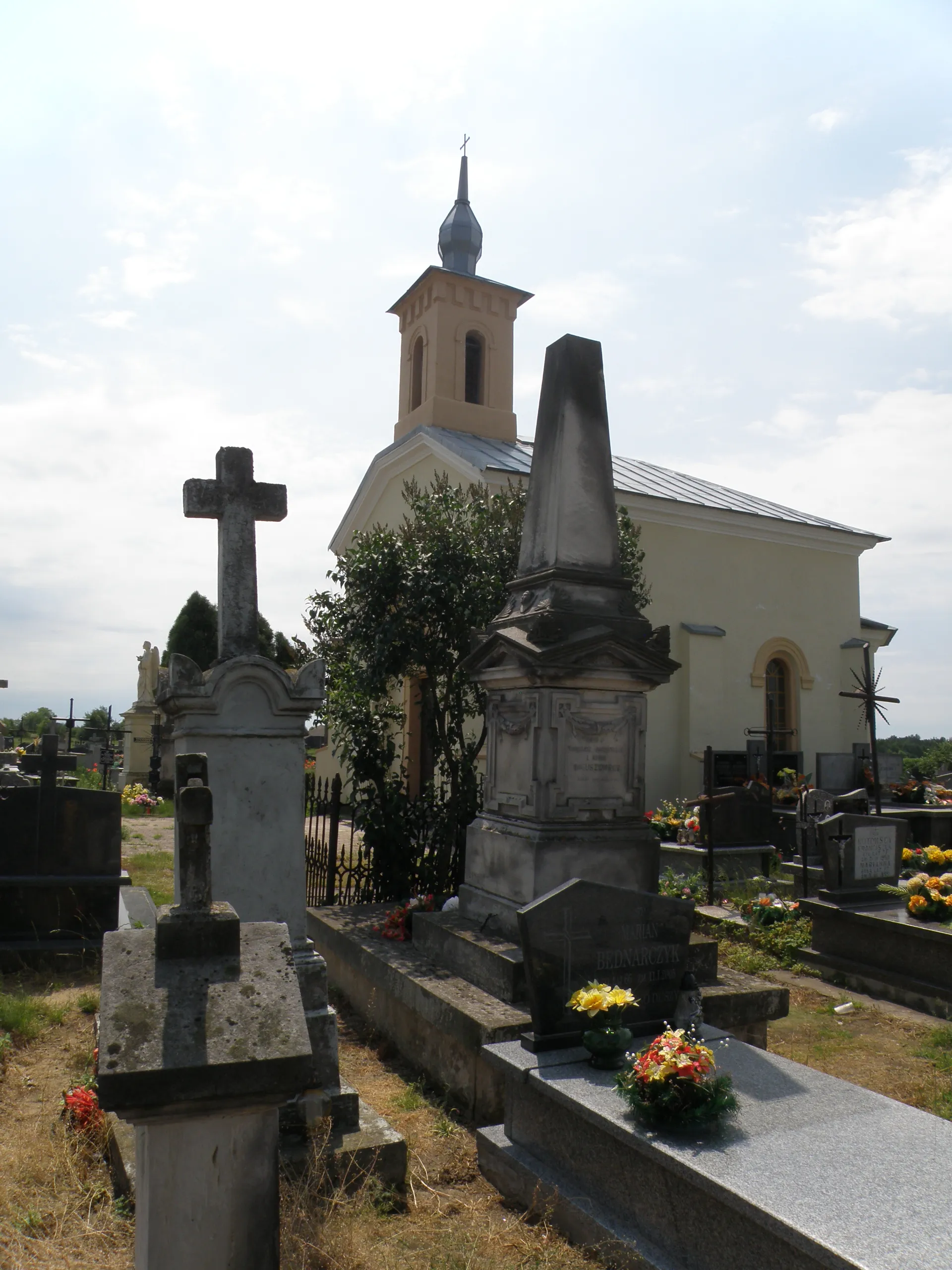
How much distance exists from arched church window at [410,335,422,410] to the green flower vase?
19.5 meters

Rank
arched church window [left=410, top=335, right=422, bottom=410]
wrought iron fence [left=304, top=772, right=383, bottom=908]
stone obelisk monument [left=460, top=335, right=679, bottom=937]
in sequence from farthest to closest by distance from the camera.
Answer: arched church window [left=410, top=335, right=422, bottom=410], wrought iron fence [left=304, top=772, right=383, bottom=908], stone obelisk monument [left=460, top=335, right=679, bottom=937]

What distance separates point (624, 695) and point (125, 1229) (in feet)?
13.4

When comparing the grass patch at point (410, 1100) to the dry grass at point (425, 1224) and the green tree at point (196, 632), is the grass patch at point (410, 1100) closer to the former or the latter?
the dry grass at point (425, 1224)

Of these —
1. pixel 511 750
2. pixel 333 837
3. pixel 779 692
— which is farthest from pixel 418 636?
pixel 779 692

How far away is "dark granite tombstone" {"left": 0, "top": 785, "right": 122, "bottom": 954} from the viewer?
7.50 metres

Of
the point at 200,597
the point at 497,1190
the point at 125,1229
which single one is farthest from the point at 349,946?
the point at 200,597

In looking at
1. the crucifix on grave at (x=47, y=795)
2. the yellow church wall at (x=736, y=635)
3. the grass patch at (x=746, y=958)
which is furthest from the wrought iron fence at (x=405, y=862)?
the yellow church wall at (x=736, y=635)

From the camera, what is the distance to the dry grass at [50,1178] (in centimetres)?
343

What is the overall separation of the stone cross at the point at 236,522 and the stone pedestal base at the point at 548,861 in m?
2.28

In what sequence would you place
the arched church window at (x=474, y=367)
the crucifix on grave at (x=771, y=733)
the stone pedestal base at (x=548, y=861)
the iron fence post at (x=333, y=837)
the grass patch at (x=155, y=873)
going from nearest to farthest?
the stone pedestal base at (x=548, y=861) → the iron fence post at (x=333, y=837) → the grass patch at (x=155, y=873) → the crucifix on grave at (x=771, y=733) → the arched church window at (x=474, y=367)

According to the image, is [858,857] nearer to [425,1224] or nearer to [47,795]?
[425,1224]

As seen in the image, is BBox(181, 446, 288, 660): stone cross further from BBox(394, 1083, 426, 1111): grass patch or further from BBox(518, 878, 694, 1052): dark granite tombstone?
BBox(394, 1083, 426, 1111): grass patch

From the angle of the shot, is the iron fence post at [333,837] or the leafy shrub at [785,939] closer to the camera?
the leafy shrub at [785,939]

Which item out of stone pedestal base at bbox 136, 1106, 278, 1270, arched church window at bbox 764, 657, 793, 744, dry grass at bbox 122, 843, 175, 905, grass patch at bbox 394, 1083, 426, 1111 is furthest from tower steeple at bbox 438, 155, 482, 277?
stone pedestal base at bbox 136, 1106, 278, 1270
